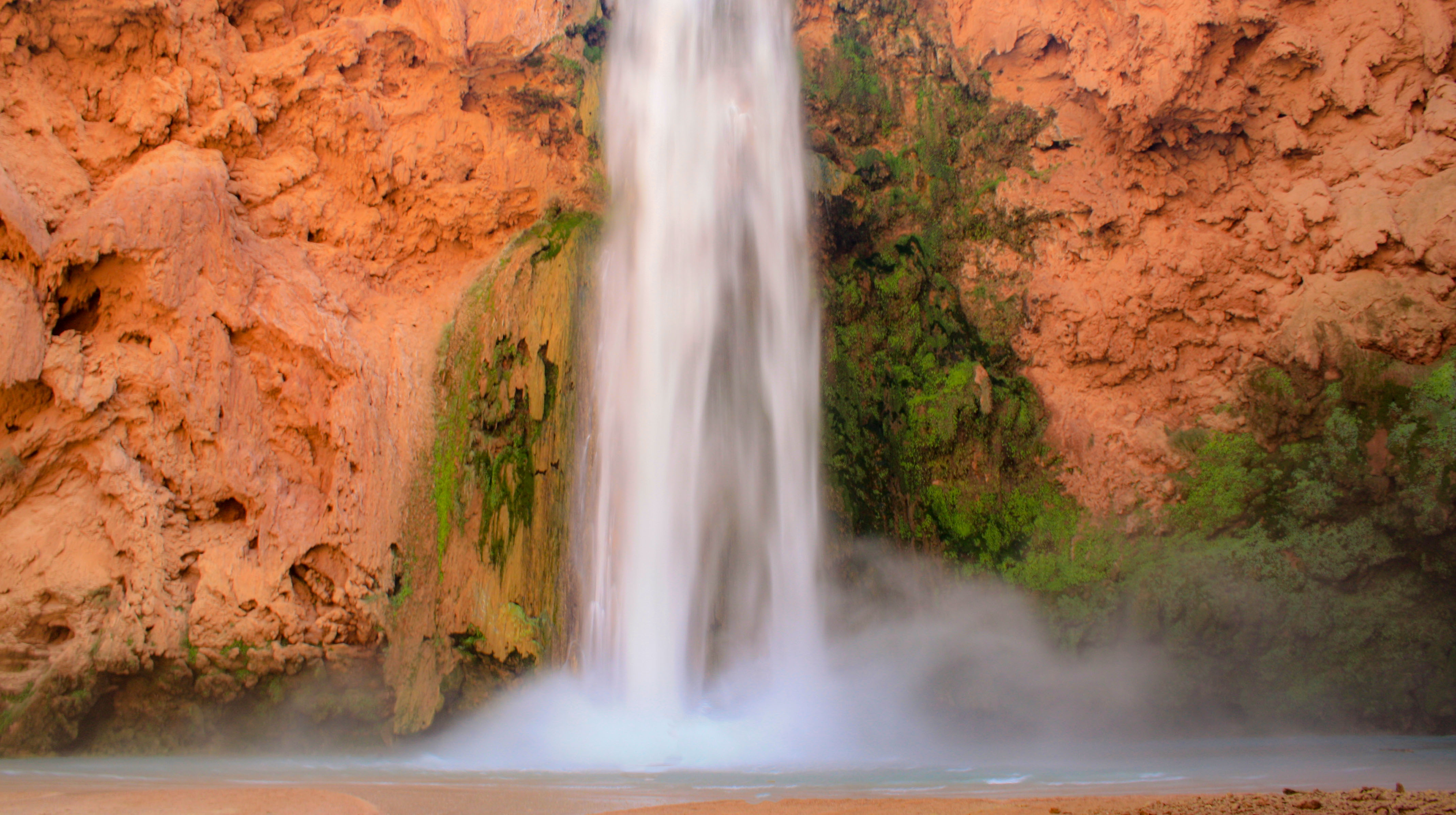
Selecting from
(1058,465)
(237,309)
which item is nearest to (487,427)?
(237,309)

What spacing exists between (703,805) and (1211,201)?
9.37 m

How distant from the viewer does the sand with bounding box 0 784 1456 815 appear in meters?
4.25

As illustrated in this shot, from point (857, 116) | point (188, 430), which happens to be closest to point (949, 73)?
point (857, 116)

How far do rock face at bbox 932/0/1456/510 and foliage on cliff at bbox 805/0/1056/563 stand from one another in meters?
0.43

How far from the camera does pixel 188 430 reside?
8070 mm

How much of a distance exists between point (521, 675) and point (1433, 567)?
9018 millimetres

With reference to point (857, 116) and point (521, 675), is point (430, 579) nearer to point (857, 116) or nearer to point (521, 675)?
point (521, 675)

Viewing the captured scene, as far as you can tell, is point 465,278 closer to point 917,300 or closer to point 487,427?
point 487,427

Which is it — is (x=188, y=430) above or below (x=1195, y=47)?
below

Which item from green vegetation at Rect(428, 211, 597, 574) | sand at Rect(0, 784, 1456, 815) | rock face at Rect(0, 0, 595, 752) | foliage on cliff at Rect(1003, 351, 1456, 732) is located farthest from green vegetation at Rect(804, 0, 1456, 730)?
sand at Rect(0, 784, 1456, 815)

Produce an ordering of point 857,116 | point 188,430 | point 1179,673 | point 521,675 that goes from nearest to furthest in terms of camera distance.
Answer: point 188,430 → point 521,675 → point 1179,673 → point 857,116

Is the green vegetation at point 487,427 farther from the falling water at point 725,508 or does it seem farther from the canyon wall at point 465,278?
the falling water at point 725,508

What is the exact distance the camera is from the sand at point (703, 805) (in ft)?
13.9

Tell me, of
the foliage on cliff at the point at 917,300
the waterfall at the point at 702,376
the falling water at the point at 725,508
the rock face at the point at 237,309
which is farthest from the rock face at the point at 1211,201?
the rock face at the point at 237,309
